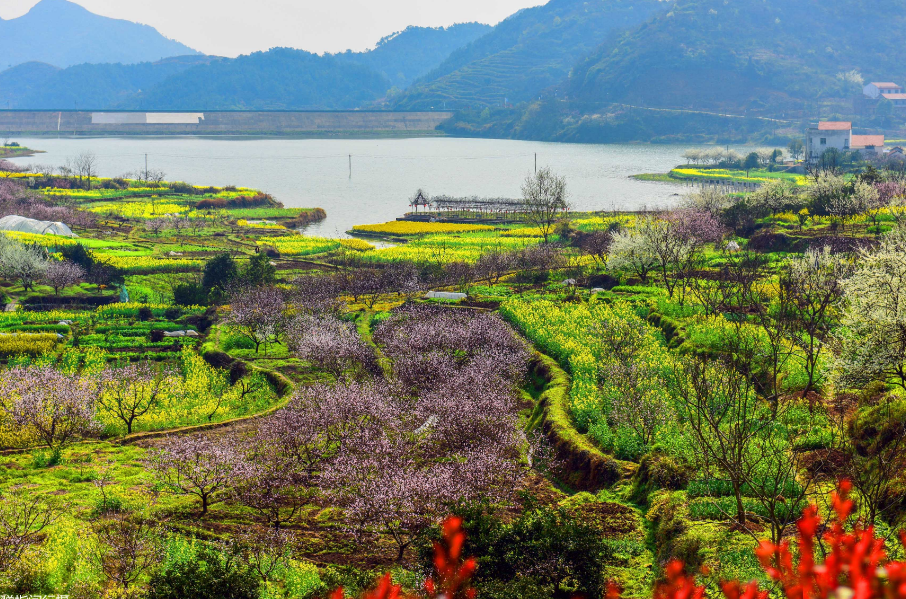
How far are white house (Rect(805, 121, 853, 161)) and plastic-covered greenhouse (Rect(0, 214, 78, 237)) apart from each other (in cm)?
13195

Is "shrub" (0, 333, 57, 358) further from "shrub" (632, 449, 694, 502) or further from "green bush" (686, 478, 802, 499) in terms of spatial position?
"green bush" (686, 478, 802, 499)

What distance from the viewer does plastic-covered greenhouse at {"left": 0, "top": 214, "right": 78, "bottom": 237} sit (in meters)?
83.1

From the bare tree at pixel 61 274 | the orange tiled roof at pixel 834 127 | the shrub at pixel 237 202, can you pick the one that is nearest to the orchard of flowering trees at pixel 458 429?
the bare tree at pixel 61 274

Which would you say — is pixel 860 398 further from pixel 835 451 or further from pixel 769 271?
pixel 769 271

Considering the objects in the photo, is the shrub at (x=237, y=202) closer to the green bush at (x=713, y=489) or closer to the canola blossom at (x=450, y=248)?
the canola blossom at (x=450, y=248)

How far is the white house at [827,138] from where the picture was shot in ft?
507

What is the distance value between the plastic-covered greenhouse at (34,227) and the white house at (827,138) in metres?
132

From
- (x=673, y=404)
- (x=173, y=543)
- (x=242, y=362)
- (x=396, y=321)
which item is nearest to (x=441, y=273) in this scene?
(x=396, y=321)

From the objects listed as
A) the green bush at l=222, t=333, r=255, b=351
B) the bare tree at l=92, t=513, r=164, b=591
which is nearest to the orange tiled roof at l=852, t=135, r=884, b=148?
the green bush at l=222, t=333, r=255, b=351

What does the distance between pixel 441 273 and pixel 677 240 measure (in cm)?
1815

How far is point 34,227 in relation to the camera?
278ft

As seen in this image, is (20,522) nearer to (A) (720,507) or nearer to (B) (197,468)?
(B) (197,468)

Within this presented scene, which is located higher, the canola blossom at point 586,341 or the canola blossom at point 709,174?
the canola blossom at point 709,174

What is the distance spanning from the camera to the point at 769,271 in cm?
5244
